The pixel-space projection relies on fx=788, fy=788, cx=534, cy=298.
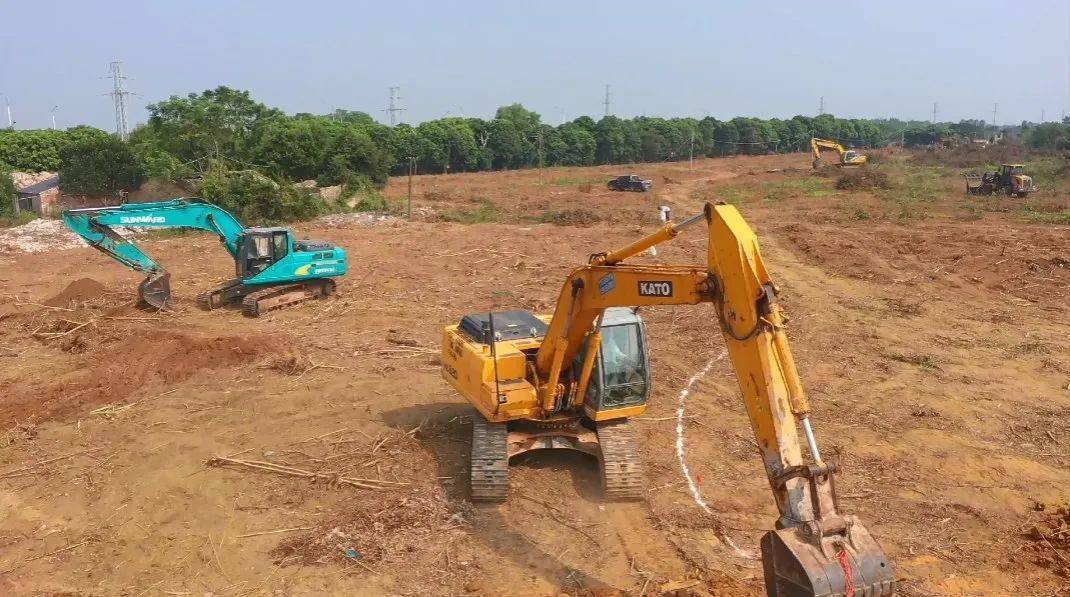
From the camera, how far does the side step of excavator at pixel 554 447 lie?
968 cm

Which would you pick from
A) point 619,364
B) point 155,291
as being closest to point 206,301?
point 155,291

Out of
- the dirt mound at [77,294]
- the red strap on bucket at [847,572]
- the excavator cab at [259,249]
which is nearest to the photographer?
the red strap on bucket at [847,572]

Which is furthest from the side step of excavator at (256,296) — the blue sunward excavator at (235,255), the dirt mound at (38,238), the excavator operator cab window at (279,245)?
the dirt mound at (38,238)

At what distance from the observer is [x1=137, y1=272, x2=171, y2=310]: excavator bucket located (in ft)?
63.9

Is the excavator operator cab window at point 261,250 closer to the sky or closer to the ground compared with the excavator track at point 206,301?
closer to the sky

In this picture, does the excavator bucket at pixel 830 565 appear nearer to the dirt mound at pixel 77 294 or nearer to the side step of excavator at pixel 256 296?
the side step of excavator at pixel 256 296

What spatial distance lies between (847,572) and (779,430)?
43.2 inches

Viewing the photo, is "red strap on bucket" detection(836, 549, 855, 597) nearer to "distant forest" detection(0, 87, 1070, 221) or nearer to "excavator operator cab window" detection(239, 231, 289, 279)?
"excavator operator cab window" detection(239, 231, 289, 279)

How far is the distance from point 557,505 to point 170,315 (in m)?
13.6

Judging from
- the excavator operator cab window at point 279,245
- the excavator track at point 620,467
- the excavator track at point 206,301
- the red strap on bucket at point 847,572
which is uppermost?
the excavator operator cab window at point 279,245

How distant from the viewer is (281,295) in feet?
65.7

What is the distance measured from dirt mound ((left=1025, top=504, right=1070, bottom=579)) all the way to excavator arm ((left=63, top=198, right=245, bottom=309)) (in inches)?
691

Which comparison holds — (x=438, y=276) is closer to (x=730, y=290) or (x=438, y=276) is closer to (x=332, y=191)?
(x=730, y=290)

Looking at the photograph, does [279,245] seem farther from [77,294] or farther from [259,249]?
[77,294]
